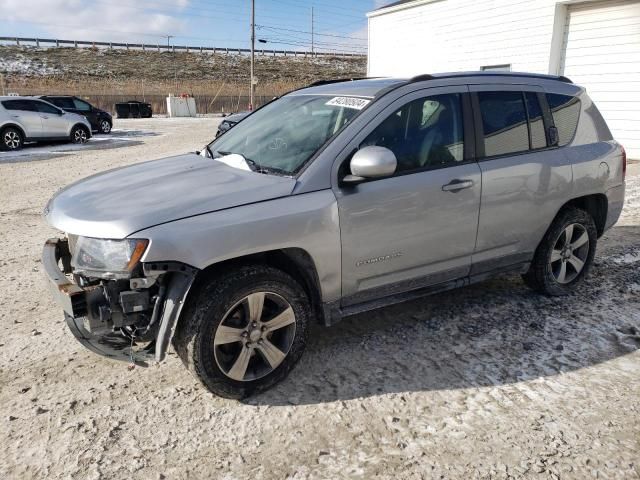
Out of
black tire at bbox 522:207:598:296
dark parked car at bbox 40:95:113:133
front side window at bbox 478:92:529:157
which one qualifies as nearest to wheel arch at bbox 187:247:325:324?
front side window at bbox 478:92:529:157

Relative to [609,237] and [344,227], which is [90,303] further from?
[609,237]

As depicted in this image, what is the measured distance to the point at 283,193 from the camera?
2.91 m

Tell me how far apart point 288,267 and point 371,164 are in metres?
0.79

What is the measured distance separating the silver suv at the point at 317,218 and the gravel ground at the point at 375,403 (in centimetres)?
31

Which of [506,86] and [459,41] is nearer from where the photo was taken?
[506,86]

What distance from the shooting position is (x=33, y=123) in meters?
15.3

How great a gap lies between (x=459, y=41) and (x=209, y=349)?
49.1 ft

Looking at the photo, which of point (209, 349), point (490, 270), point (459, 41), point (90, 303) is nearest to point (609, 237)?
point (490, 270)

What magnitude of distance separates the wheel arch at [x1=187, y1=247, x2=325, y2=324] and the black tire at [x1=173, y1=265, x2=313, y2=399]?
0.16 ft

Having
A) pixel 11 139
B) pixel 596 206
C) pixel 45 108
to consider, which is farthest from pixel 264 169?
pixel 45 108

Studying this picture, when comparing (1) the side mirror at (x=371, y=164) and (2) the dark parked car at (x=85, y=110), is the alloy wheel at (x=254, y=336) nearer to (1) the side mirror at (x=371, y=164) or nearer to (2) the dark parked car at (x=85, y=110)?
(1) the side mirror at (x=371, y=164)

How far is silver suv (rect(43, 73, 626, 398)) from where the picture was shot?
2.65 meters

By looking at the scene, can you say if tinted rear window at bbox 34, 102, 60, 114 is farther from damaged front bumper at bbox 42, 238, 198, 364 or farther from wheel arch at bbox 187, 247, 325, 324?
wheel arch at bbox 187, 247, 325, 324

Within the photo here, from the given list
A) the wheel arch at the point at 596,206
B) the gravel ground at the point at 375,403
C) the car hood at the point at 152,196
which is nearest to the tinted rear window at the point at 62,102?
the gravel ground at the point at 375,403
